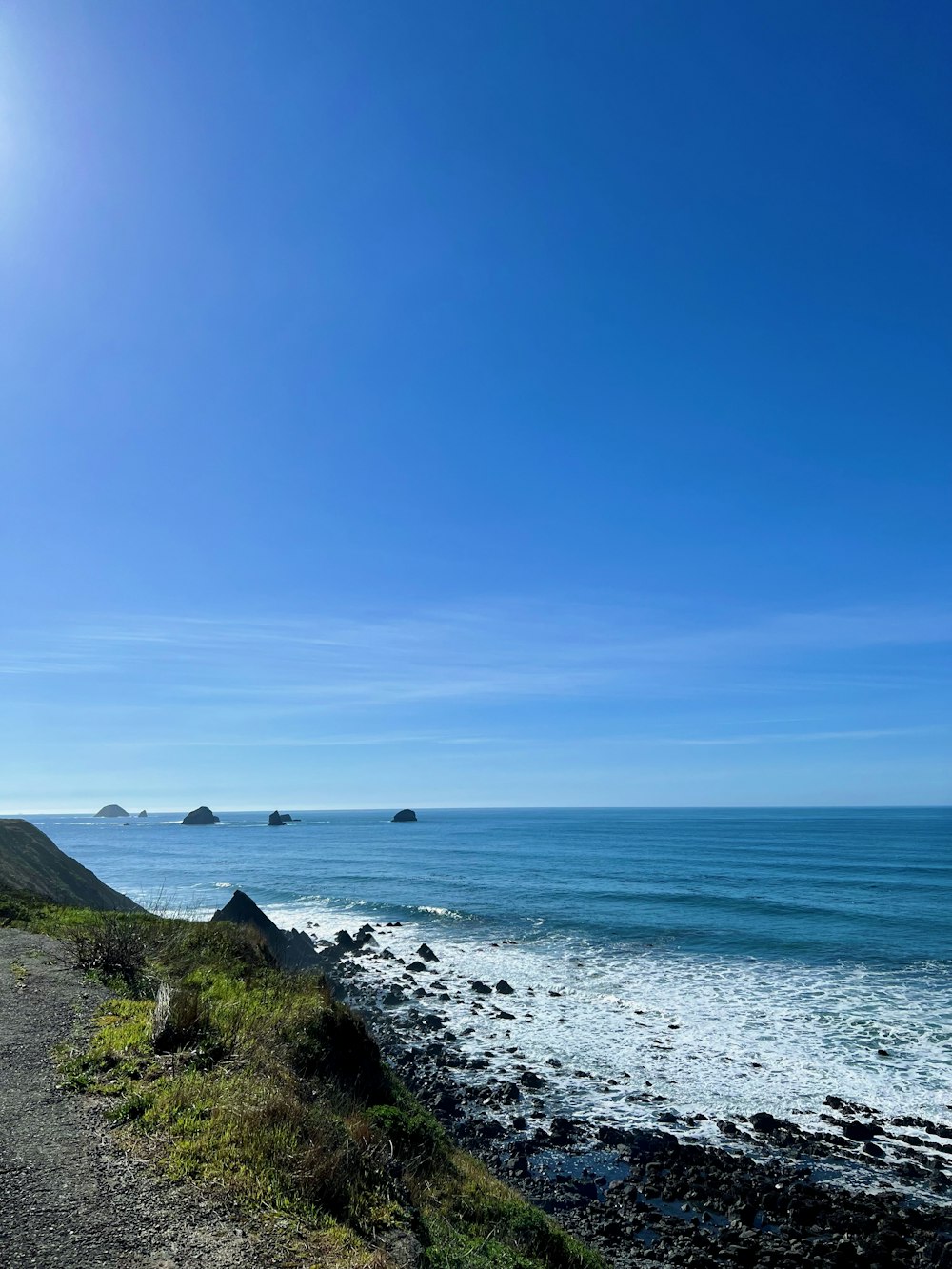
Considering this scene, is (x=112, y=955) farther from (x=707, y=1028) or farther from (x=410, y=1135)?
(x=707, y=1028)

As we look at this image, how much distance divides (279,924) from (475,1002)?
2027cm

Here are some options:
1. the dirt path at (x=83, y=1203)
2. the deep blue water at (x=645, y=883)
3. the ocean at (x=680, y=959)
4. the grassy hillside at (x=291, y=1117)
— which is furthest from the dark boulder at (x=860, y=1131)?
the deep blue water at (x=645, y=883)

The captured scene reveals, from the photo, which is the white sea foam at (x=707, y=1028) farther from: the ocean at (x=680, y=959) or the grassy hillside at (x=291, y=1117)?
the grassy hillside at (x=291, y=1117)

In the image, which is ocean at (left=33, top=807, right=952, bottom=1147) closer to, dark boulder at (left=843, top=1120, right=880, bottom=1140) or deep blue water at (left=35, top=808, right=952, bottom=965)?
deep blue water at (left=35, top=808, right=952, bottom=965)

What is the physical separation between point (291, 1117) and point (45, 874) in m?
29.3

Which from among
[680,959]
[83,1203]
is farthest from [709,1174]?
[680,959]

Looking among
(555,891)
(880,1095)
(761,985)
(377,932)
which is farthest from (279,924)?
(880,1095)

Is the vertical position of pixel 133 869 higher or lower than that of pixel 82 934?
lower

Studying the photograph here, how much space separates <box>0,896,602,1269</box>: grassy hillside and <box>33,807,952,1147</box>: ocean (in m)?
6.93

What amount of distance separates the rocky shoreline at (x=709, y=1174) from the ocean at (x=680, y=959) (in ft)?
3.01

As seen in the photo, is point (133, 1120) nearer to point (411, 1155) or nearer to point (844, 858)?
point (411, 1155)

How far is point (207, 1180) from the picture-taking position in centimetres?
695

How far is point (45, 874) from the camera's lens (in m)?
31.6

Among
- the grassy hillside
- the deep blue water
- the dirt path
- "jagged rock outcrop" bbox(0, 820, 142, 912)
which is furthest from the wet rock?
"jagged rock outcrop" bbox(0, 820, 142, 912)
